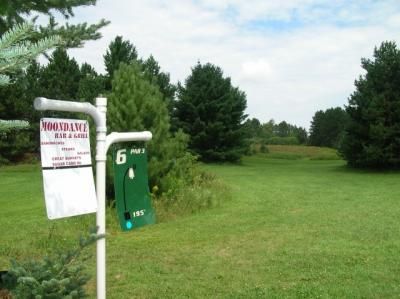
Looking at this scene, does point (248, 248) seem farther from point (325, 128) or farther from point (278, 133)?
point (278, 133)

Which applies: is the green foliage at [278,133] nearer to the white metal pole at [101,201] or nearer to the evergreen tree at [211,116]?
the evergreen tree at [211,116]

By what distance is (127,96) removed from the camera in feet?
35.7

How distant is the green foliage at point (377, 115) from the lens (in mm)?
23016

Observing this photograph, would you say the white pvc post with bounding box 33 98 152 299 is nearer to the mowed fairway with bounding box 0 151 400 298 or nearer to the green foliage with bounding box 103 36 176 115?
the mowed fairway with bounding box 0 151 400 298

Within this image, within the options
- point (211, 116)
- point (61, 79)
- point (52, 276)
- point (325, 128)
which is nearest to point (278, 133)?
point (325, 128)

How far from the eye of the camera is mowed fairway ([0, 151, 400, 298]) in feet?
17.3

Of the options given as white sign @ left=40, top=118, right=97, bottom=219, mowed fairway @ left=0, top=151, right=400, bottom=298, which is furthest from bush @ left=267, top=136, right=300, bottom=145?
white sign @ left=40, top=118, right=97, bottom=219

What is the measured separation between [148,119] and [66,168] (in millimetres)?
8156

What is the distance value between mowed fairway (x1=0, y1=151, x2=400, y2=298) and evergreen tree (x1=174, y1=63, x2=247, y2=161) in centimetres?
2039

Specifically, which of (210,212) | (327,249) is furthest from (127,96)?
(327,249)

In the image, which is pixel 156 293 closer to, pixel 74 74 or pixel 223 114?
pixel 223 114

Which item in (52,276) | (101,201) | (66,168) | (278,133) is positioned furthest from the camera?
(278,133)

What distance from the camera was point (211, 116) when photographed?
109 feet

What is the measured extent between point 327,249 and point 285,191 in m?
7.70
